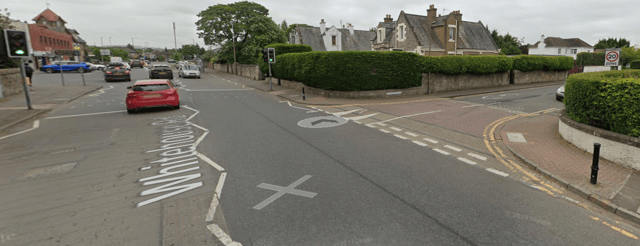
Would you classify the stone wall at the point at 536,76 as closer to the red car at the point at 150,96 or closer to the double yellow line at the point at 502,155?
the double yellow line at the point at 502,155

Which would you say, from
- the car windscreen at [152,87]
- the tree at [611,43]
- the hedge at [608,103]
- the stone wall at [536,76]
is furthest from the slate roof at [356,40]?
the tree at [611,43]

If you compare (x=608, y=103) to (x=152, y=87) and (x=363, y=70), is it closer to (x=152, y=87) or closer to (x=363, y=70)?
(x=363, y=70)

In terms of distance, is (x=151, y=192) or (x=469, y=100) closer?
(x=151, y=192)

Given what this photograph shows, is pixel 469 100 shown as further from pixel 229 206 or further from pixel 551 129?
pixel 229 206

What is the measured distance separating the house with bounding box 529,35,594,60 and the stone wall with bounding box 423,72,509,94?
2465 inches

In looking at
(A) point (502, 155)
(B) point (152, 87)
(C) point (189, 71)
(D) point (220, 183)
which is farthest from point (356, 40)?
(D) point (220, 183)

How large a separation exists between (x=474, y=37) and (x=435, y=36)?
6.87 meters

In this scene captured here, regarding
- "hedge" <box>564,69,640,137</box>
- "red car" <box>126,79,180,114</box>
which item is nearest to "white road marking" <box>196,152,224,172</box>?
"red car" <box>126,79,180,114</box>

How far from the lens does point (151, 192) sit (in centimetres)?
542

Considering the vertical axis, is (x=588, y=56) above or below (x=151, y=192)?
above

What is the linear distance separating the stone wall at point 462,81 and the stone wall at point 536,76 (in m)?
Answer: 1.49

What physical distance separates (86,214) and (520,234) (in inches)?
243

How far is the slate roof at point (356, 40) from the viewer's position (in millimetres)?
52156

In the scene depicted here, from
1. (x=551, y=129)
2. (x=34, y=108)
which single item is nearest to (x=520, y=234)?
(x=551, y=129)
